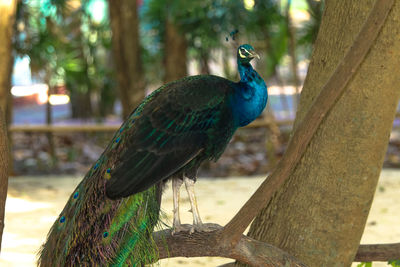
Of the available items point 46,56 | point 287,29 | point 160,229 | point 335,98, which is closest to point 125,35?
point 46,56

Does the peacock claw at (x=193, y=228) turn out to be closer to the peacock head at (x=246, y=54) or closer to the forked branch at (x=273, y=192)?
the forked branch at (x=273, y=192)

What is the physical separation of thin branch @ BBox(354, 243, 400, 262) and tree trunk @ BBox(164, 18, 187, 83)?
5.79 meters

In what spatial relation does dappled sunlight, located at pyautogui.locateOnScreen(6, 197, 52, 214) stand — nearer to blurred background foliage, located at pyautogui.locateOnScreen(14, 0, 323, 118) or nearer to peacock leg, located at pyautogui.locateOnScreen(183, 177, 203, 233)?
blurred background foliage, located at pyautogui.locateOnScreen(14, 0, 323, 118)

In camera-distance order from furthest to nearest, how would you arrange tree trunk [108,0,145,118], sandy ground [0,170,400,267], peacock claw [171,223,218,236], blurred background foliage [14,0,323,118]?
tree trunk [108,0,145,118], blurred background foliage [14,0,323,118], sandy ground [0,170,400,267], peacock claw [171,223,218,236]

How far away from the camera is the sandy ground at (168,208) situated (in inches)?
208

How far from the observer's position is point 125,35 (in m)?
8.95

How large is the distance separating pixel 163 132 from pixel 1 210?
0.74 meters

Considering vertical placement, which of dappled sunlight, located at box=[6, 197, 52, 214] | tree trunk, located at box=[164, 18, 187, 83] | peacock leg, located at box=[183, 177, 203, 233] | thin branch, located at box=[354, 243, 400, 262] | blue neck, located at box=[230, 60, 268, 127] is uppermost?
tree trunk, located at box=[164, 18, 187, 83]

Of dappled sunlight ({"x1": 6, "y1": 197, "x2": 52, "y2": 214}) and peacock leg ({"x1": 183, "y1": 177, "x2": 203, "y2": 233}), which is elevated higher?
peacock leg ({"x1": 183, "y1": 177, "x2": 203, "y2": 233})

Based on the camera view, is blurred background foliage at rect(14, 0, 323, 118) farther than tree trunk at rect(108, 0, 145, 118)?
No

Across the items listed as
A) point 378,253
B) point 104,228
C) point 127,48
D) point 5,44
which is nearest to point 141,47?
point 127,48

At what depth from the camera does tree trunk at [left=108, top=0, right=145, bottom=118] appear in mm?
8945

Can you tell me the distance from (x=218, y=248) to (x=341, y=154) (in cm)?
73

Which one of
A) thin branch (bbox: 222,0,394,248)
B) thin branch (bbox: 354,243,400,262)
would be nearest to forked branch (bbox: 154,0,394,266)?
thin branch (bbox: 222,0,394,248)
